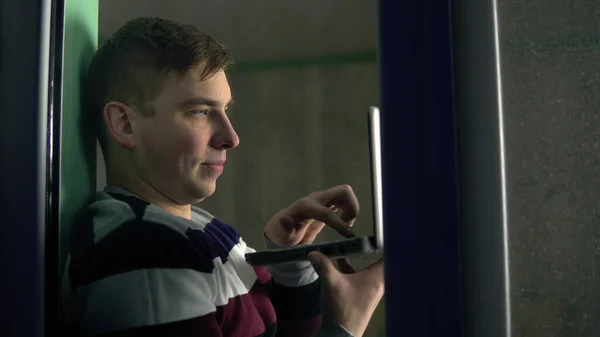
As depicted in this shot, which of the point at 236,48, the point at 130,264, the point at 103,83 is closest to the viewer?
the point at 130,264

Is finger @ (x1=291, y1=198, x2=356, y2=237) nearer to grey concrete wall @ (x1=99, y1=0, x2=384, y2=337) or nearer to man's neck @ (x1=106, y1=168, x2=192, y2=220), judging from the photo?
grey concrete wall @ (x1=99, y1=0, x2=384, y2=337)

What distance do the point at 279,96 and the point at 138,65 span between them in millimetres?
214

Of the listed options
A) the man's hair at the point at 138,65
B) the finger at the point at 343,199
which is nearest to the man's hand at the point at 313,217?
the finger at the point at 343,199

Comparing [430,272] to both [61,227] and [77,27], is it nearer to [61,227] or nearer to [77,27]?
[61,227]

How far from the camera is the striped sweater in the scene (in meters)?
0.62

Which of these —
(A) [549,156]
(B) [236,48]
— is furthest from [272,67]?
(A) [549,156]

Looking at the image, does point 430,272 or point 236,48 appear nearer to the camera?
point 430,272

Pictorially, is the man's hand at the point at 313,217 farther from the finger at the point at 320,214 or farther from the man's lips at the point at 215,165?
the man's lips at the point at 215,165

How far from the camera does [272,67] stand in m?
0.86

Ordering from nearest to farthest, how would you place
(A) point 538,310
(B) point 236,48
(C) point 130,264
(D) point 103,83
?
(A) point 538,310, (C) point 130,264, (D) point 103,83, (B) point 236,48

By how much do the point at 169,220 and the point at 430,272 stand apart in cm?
38

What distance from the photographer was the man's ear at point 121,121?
0.76 m

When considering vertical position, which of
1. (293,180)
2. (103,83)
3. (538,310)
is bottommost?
(538,310)

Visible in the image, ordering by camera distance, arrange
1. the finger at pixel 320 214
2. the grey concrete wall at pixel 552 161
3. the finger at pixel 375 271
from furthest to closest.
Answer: the finger at pixel 320 214 < the finger at pixel 375 271 < the grey concrete wall at pixel 552 161
